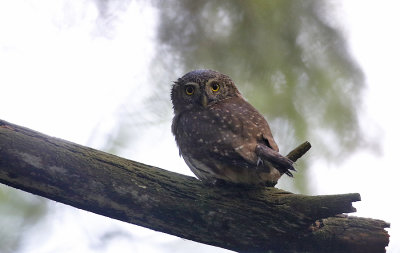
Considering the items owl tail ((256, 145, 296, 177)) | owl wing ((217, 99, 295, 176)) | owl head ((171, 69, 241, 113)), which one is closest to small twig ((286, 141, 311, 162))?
owl wing ((217, 99, 295, 176))

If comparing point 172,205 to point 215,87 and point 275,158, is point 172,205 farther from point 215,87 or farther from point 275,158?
point 215,87

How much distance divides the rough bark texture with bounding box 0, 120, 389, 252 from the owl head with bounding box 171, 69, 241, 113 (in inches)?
46.5

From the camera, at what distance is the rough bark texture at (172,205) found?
2.86 metres

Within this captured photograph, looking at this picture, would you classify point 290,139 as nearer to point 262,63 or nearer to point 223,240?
point 262,63

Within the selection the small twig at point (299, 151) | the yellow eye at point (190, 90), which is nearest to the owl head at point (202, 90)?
the yellow eye at point (190, 90)

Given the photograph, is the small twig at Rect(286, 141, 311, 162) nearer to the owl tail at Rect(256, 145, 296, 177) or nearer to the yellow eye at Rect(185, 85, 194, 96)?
the owl tail at Rect(256, 145, 296, 177)

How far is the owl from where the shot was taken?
10.2ft

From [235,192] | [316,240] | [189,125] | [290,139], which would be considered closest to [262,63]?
[290,139]

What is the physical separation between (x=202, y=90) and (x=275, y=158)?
55.0 inches

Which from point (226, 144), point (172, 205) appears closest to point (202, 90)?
point (226, 144)

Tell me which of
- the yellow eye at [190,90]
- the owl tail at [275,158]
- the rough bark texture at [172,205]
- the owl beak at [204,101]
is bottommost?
the rough bark texture at [172,205]

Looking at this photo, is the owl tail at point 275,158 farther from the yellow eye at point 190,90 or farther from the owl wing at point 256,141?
the yellow eye at point 190,90

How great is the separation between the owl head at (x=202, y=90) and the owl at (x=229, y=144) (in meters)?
0.06

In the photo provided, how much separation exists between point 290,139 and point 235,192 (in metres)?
1.40
